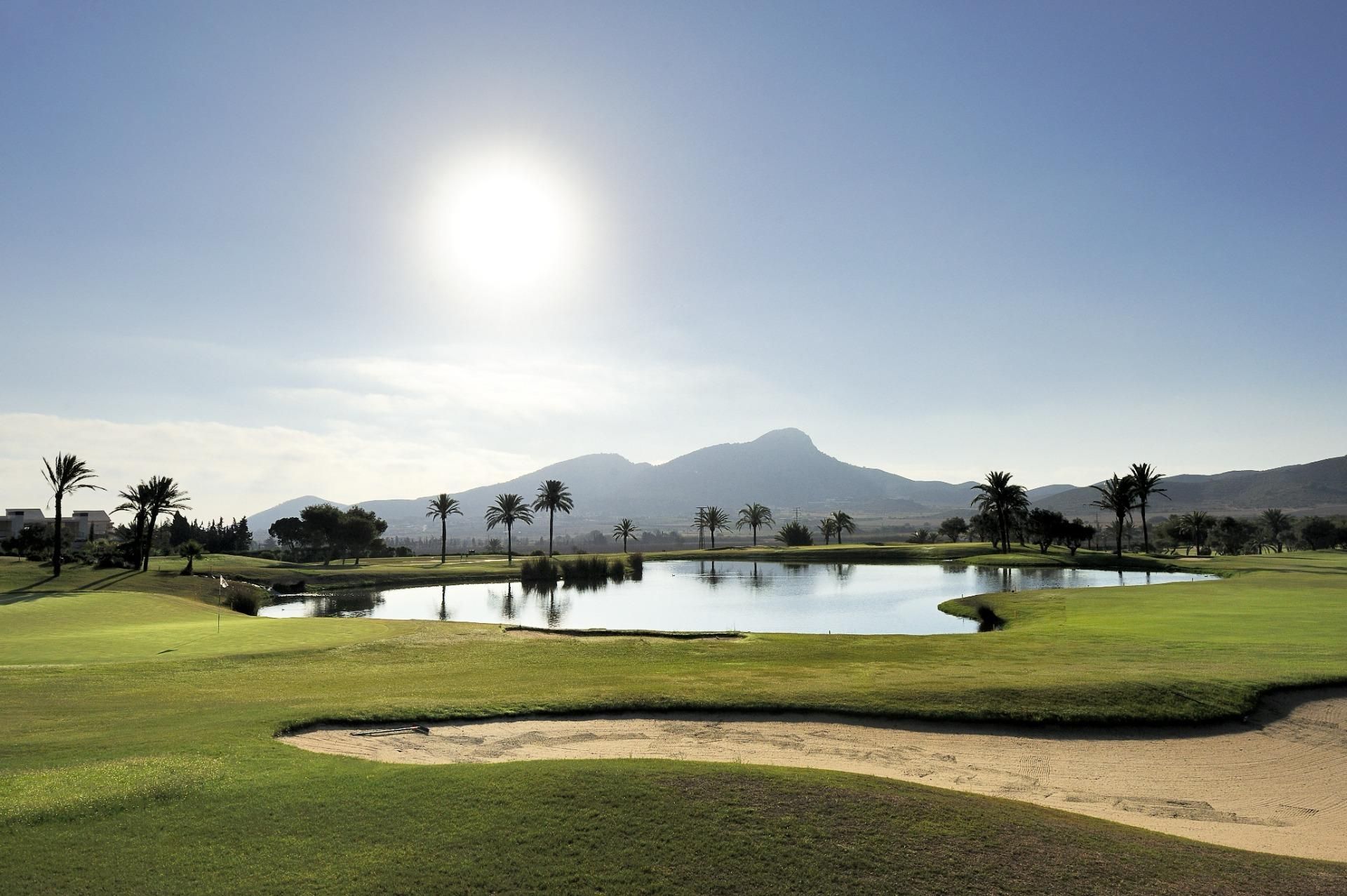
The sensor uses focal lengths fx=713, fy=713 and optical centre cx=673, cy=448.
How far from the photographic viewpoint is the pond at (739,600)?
47.5 metres

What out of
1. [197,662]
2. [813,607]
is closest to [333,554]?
[813,607]

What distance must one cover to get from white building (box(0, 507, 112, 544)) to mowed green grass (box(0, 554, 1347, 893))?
5002 inches

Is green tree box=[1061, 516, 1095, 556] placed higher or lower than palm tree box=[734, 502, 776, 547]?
lower

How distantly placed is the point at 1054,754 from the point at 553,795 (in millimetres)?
11140

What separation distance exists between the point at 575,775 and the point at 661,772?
140 cm

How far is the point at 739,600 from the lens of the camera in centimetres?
6266

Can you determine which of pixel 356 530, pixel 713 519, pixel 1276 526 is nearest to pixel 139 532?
pixel 356 530

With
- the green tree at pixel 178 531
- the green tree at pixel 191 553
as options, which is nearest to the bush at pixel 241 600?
the green tree at pixel 191 553

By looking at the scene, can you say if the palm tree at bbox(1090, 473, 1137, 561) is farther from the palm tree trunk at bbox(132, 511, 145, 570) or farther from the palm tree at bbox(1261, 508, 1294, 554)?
the palm tree trunk at bbox(132, 511, 145, 570)

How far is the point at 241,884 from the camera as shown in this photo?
8406 mm

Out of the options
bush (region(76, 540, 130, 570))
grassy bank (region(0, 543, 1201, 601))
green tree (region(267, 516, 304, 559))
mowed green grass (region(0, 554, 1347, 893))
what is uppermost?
green tree (region(267, 516, 304, 559))

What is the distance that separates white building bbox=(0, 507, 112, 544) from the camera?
128375mm

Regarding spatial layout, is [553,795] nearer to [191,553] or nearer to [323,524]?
[191,553]

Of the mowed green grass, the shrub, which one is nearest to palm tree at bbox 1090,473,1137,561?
the shrub
